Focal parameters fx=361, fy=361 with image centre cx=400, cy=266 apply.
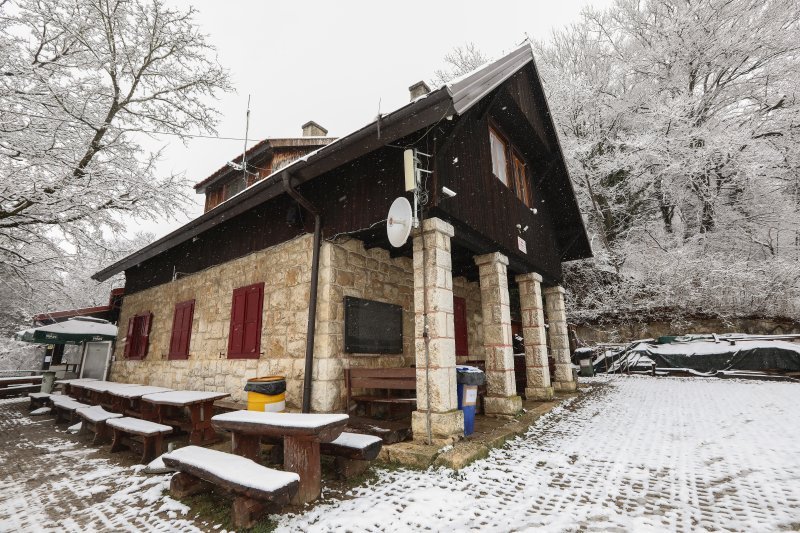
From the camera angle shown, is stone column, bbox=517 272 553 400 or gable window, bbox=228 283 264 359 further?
stone column, bbox=517 272 553 400

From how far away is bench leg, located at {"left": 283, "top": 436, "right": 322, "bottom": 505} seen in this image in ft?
10.5

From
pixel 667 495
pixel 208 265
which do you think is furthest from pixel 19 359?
pixel 667 495

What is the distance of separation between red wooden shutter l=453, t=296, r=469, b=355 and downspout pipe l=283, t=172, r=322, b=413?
415 centimetres

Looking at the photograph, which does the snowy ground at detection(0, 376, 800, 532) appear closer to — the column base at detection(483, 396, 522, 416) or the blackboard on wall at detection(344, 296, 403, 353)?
the column base at detection(483, 396, 522, 416)

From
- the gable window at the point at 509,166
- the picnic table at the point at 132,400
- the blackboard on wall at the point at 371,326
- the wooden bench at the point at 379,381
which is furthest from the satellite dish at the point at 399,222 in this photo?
the picnic table at the point at 132,400

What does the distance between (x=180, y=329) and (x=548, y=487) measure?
318 inches

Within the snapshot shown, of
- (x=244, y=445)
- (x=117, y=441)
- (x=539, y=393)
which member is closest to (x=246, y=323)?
(x=117, y=441)

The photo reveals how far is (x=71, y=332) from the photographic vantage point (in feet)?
34.3

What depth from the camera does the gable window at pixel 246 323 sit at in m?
6.27

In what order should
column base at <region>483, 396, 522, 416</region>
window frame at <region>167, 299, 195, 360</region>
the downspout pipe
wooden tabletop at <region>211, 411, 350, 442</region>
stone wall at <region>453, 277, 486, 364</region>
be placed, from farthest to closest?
stone wall at <region>453, 277, 486, 364</region>
window frame at <region>167, 299, 195, 360</region>
column base at <region>483, 396, 522, 416</region>
the downspout pipe
wooden tabletop at <region>211, 411, 350, 442</region>

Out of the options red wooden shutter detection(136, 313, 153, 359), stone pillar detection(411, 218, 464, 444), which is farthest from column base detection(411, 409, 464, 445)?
red wooden shutter detection(136, 313, 153, 359)

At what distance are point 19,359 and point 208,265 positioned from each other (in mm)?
28946

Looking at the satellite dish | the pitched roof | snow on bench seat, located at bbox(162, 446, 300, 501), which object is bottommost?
snow on bench seat, located at bbox(162, 446, 300, 501)

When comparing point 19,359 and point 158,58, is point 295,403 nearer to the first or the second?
point 158,58
